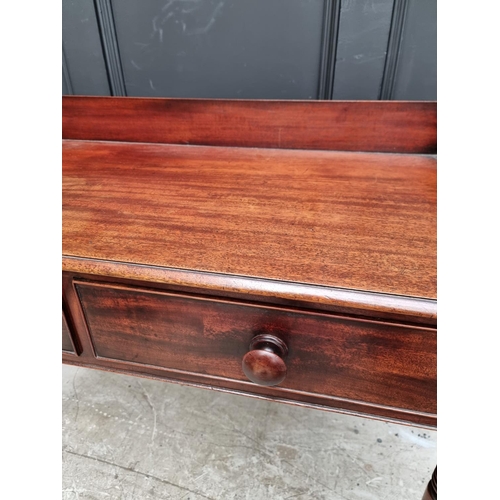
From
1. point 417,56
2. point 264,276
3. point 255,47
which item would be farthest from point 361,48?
point 264,276

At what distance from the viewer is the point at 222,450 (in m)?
0.90

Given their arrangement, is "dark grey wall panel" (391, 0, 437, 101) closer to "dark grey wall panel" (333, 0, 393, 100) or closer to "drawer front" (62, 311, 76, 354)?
"dark grey wall panel" (333, 0, 393, 100)

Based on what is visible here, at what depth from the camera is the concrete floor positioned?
83 cm

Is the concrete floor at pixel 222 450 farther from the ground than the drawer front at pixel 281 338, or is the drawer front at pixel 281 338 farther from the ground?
the drawer front at pixel 281 338

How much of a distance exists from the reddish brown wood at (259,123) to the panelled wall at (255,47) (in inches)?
3.6

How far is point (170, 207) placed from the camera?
0.55 meters

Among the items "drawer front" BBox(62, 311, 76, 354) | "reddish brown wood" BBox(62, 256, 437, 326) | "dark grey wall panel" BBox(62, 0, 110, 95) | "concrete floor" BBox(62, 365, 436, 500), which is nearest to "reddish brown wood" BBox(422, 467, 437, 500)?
"reddish brown wood" BBox(62, 256, 437, 326)

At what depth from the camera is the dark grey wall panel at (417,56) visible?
717 mm

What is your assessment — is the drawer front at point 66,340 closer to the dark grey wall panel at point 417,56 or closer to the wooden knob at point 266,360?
the wooden knob at point 266,360

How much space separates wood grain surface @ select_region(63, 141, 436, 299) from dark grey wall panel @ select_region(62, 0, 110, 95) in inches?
9.4

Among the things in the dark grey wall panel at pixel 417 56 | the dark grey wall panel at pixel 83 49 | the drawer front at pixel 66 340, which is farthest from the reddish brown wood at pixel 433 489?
the dark grey wall panel at pixel 83 49

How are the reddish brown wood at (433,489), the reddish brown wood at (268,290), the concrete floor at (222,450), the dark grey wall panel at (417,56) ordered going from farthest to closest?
the concrete floor at (222,450) → the dark grey wall panel at (417,56) → the reddish brown wood at (433,489) → the reddish brown wood at (268,290)
